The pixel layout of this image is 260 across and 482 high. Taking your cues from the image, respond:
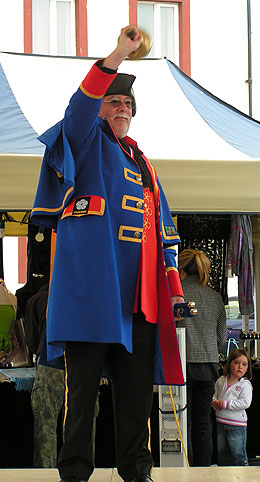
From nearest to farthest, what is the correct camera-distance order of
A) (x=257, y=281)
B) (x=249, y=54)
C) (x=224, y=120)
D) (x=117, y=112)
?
(x=117, y=112) < (x=224, y=120) < (x=257, y=281) < (x=249, y=54)

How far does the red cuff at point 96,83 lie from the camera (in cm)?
247

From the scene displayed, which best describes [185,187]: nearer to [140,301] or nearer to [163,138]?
[163,138]

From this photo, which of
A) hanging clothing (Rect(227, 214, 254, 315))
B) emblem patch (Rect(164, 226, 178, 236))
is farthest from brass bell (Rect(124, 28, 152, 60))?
hanging clothing (Rect(227, 214, 254, 315))

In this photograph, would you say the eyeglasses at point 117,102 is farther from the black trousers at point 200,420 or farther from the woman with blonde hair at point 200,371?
the black trousers at point 200,420

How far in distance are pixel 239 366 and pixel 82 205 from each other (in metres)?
2.67

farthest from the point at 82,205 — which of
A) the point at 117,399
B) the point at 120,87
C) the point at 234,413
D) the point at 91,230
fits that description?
the point at 234,413

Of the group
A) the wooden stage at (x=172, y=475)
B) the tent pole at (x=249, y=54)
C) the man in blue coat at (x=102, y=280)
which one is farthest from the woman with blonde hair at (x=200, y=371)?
the tent pole at (x=249, y=54)

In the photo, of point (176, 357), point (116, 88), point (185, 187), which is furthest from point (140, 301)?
point (185, 187)

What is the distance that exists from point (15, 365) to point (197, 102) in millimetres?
2087

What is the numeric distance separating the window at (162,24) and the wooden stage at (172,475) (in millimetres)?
8924

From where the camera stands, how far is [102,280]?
258 cm

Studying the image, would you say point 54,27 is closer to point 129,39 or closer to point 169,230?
point 169,230

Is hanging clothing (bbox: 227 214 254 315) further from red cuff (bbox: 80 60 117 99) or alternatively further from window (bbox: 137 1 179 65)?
window (bbox: 137 1 179 65)

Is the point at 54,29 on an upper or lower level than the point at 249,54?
upper
